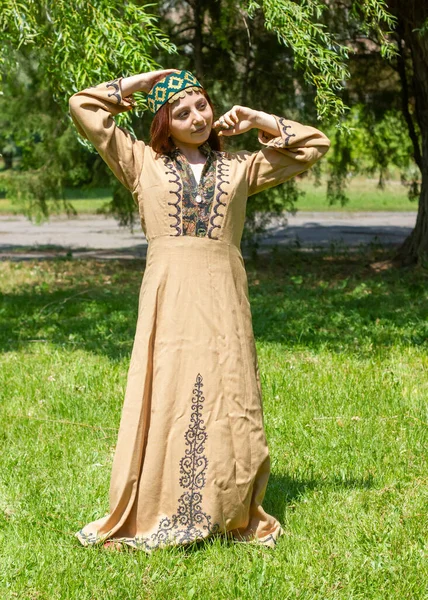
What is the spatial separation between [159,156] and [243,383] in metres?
1.04

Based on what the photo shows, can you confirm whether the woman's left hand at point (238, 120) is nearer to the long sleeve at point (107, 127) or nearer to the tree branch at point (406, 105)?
the long sleeve at point (107, 127)

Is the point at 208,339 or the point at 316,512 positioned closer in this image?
the point at 208,339

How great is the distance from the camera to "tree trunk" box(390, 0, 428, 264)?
404 inches

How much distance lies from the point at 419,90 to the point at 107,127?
8323 millimetres

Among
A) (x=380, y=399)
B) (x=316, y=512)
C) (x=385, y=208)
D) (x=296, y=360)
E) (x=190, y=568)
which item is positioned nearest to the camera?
(x=190, y=568)

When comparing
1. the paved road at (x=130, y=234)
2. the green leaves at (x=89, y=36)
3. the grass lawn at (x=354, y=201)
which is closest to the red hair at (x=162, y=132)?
the green leaves at (x=89, y=36)

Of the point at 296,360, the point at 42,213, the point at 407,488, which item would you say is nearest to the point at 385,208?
the point at 42,213

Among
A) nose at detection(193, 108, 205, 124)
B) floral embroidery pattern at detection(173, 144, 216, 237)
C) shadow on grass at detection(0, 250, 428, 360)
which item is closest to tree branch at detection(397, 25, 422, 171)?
shadow on grass at detection(0, 250, 428, 360)

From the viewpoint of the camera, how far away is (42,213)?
13.0 m

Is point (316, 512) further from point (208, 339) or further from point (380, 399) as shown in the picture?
point (380, 399)

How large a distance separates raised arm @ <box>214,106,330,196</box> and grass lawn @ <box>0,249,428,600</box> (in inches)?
61.8

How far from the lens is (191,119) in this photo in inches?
151

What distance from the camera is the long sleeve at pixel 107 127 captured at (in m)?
3.83

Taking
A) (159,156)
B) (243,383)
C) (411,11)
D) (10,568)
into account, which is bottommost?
(10,568)
